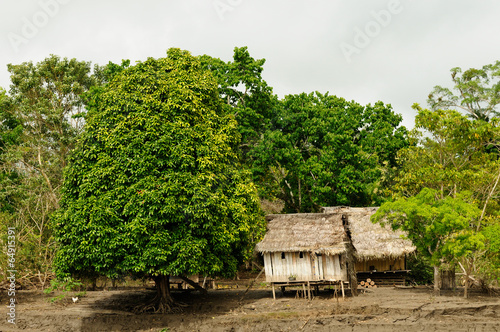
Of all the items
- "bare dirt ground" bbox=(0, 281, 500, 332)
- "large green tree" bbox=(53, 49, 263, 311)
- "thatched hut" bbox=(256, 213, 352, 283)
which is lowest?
"bare dirt ground" bbox=(0, 281, 500, 332)

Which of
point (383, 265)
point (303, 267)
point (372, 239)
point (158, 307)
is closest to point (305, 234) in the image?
point (303, 267)

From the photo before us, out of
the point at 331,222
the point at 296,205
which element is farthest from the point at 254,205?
the point at 296,205

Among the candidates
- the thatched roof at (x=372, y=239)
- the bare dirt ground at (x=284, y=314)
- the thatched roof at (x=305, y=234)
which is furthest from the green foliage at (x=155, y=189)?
the thatched roof at (x=372, y=239)

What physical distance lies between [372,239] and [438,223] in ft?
18.3

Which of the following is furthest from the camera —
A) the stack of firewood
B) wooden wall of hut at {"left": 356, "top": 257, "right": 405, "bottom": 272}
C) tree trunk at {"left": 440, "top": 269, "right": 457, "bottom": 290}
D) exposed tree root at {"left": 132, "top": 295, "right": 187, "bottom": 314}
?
wooden wall of hut at {"left": 356, "top": 257, "right": 405, "bottom": 272}

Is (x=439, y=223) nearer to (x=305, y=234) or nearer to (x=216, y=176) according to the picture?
(x=305, y=234)

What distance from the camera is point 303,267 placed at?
21812 mm

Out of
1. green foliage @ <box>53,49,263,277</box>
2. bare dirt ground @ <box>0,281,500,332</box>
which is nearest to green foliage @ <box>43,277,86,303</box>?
bare dirt ground @ <box>0,281,500,332</box>

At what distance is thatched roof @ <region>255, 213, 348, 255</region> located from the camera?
21484mm

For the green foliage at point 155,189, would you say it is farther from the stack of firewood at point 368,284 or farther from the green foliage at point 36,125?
the green foliage at point 36,125

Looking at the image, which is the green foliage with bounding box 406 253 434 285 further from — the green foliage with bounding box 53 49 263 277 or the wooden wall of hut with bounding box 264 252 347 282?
the green foliage with bounding box 53 49 263 277

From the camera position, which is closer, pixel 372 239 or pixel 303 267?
pixel 303 267

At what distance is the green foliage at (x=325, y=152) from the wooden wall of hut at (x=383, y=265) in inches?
176

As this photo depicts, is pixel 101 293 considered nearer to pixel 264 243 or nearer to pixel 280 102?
pixel 264 243
